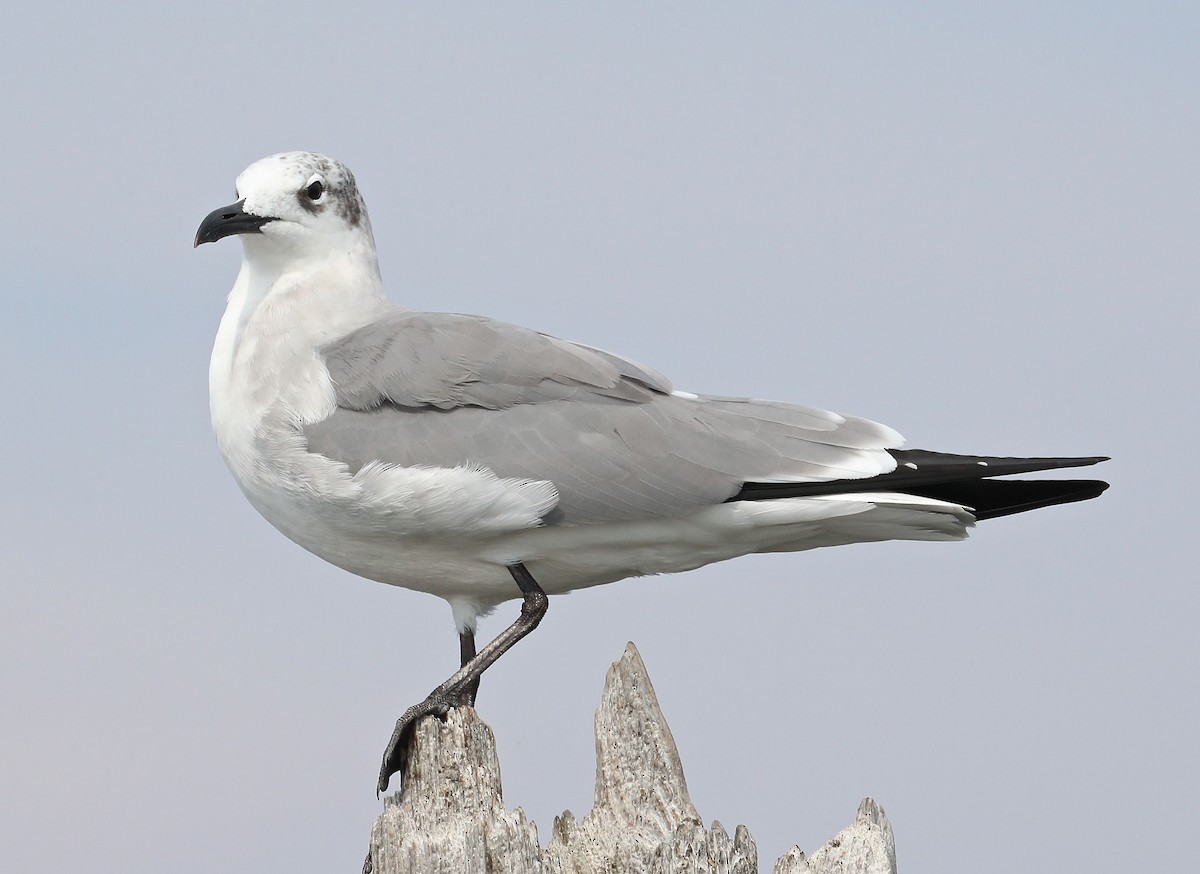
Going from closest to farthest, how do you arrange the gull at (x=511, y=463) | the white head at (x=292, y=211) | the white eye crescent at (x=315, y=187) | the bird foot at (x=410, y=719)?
the gull at (x=511, y=463) < the bird foot at (x=410, y=719) < the white head at (x=292, y=211) < the white eye crescent at (x=315, y=187)

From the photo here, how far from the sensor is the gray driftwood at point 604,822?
6.03 m

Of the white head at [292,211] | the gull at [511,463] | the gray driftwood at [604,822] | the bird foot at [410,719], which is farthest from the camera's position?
the white head at [292,211]

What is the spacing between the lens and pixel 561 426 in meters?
6.64

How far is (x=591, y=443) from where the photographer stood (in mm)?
6598

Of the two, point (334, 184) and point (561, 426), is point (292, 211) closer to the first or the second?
point (334, 184)

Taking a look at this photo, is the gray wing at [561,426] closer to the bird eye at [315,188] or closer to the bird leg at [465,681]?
the bird leg at [465,681]

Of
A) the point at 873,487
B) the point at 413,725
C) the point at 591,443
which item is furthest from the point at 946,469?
the point at 413,725

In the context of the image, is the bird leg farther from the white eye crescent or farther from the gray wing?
the white eye crescent

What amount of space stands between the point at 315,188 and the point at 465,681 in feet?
7.85

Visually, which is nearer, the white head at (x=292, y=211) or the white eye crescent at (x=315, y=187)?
the white head at (x=292, y=211)

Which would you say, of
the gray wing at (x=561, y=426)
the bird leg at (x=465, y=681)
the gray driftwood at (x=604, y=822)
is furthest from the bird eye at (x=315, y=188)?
the gray driftwood at (x=604, y=822)

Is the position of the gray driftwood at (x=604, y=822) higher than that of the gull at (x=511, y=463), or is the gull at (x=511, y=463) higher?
the gull at (x=511, y=463)

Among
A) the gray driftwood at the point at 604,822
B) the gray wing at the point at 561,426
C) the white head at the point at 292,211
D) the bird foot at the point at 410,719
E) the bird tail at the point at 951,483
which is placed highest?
the white head at the point at 292,211

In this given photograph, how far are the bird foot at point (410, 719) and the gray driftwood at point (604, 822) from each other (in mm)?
135
